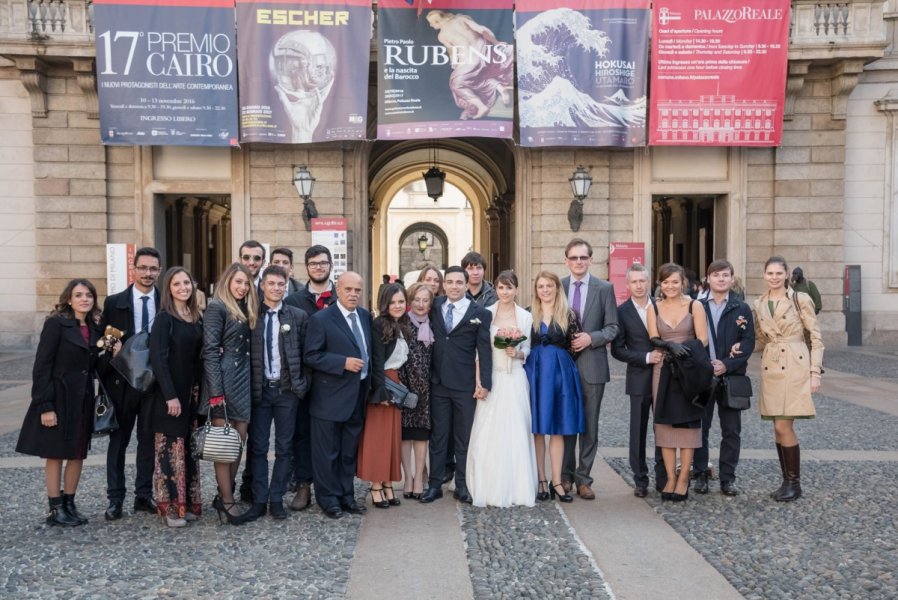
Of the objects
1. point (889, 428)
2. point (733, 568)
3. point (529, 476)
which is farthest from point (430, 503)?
point (889, 428)

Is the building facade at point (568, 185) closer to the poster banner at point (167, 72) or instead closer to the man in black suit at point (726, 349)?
the poster banner at point (167, 72)

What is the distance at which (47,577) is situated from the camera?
432 centimetres

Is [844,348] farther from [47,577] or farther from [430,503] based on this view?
[47,577]

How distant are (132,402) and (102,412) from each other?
0.71ft

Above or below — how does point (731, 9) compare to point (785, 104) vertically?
above

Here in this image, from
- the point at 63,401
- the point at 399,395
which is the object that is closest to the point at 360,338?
the point at 399,395

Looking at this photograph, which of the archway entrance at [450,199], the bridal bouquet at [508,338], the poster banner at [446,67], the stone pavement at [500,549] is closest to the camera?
the stone pavement at [500,549]

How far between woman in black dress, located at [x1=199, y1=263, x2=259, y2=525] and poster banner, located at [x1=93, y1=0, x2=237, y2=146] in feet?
33.2

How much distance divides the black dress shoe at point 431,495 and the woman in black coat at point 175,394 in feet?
5.33

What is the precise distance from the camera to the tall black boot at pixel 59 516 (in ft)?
17.2

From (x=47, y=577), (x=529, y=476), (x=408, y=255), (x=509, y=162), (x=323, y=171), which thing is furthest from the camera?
(x=408, y=255)

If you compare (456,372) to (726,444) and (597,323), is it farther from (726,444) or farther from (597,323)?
(726,444)

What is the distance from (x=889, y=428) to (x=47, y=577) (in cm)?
770

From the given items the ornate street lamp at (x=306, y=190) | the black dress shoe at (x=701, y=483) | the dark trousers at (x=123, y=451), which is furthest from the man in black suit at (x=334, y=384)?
the ornate street lamp at (x=306, y=190)
